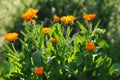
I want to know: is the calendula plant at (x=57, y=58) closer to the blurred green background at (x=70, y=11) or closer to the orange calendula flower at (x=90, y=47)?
the orange calendula flower at (x=90, y=47)

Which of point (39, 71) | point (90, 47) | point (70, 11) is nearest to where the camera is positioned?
point (39, 71)

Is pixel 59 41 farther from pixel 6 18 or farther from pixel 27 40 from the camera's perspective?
pixel 6 18

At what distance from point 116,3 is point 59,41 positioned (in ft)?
10.7

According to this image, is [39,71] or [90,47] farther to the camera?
[90,47]

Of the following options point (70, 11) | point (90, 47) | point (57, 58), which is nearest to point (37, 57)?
point (57, 58)

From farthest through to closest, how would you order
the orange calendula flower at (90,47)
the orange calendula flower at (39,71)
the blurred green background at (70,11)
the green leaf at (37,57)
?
the blurred green background at (70,11) → the green leaf at (37,57) → the orange calendula flower at (90,47) → the orange calendula flower at (39,71)

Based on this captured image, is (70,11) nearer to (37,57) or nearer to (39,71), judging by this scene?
(37,57)

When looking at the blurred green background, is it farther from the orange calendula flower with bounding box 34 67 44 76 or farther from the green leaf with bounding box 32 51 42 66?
the orange calendula flower with bounding box 34 67 44 76

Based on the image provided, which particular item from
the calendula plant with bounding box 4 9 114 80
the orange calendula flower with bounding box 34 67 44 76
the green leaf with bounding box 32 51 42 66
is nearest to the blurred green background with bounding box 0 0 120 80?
the calendula plant with bounding box 4 9 114 80

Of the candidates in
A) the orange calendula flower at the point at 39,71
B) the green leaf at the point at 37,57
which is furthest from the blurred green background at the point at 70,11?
the orange calendula flower at the point at 39,71

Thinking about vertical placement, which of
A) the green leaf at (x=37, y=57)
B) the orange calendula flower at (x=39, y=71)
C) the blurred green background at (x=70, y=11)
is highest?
the blurred green background at (x=70, y=11)

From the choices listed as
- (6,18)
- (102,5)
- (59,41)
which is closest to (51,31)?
(59,41)

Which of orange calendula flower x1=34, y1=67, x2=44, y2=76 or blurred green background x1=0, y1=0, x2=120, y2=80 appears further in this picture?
blurred green background x1=0, y1=0, x2=120, y2=80

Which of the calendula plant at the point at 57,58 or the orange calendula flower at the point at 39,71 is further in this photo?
the calendula plant at the point at 57,58
